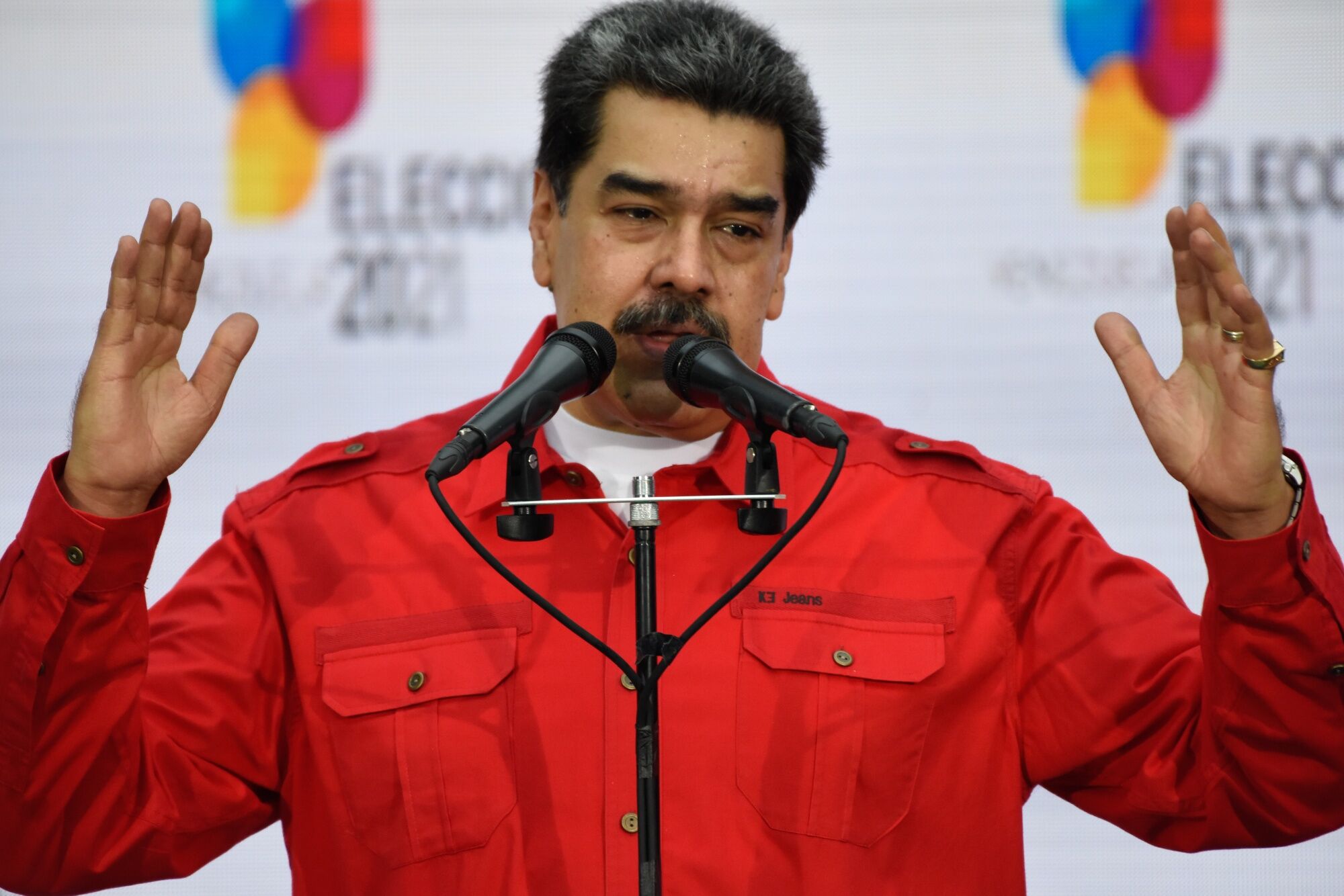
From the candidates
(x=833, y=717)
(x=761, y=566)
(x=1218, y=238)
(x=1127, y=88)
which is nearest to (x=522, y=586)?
(x=761, y=566)

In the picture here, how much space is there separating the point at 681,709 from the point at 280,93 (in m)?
1.44

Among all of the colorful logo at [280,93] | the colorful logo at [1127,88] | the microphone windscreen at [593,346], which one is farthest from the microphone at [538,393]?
the colorful logo at [1127,88]

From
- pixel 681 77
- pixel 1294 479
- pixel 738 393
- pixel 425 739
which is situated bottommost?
pixel 425 739

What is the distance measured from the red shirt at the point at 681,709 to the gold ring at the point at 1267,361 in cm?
21

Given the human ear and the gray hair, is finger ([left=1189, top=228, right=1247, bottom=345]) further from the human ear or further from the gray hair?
the human ear

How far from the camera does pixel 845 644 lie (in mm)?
2006

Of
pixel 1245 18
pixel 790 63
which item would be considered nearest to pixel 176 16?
pixel 790 63

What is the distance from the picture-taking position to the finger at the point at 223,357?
5.89 ft

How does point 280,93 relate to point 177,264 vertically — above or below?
above

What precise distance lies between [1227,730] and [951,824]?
366 mm

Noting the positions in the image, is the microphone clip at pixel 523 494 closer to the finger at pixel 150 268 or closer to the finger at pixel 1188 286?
the finger at pixel 150 268

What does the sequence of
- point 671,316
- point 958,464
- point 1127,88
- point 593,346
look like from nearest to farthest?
point 593,346 → point 671,316 → point 958,464 → point 1127,88

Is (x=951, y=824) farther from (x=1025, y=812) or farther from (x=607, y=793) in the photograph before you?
(x=1025, y=812)

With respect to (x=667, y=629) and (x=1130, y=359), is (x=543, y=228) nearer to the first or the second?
(x=667, y=629)
